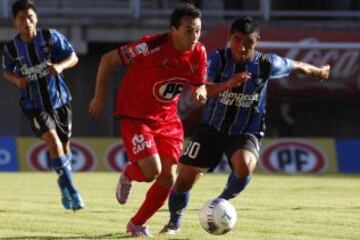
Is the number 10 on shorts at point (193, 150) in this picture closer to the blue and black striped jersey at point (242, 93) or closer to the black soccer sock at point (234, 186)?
the blue and black striped jersey at point (242, 93)

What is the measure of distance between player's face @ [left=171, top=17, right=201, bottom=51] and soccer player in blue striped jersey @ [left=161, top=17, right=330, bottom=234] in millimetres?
552

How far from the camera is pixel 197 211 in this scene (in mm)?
12039

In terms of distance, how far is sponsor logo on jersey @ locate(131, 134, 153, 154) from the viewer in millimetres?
9156

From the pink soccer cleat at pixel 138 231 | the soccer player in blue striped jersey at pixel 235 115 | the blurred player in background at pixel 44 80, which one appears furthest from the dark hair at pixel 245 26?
the blurred player in background at pixel 44 80

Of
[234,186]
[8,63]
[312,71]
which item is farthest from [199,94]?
[8,63]

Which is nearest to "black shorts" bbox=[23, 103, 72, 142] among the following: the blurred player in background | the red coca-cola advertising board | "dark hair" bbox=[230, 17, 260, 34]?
the blurred player in background

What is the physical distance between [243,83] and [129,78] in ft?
3.82

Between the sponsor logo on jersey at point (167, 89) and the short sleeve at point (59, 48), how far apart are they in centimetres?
255

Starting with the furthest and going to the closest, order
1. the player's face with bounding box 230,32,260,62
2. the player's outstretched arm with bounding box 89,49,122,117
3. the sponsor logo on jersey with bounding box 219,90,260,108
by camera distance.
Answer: the sponsor logo on jersey with bounding box 219,90,260,108
the player's face with bounding box 230,32,260,62
the player's outstretched arm with bounding box 89,49,122,117

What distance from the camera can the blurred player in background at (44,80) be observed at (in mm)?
11602

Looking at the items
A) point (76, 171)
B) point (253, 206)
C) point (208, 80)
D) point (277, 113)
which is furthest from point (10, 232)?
point (277, 113)

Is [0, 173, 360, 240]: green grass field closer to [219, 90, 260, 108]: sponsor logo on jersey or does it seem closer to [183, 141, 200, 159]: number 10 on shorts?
[183, 141, 200, 159]: number 10 on shorts

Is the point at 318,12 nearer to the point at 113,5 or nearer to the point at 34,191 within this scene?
the point at 113,5

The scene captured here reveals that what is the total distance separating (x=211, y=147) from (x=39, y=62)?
8.74ft
